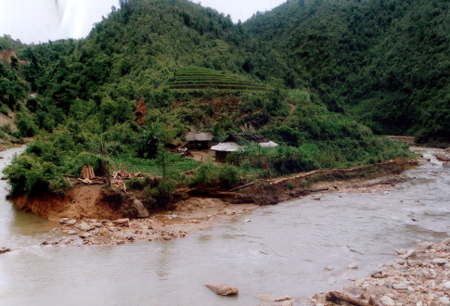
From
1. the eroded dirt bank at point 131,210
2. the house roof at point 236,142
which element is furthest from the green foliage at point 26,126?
the house roof at point 236,142

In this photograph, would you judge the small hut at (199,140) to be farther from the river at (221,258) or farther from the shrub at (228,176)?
the river at (221,258)

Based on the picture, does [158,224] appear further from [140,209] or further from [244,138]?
[244,138]

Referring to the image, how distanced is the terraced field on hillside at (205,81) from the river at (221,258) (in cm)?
1880

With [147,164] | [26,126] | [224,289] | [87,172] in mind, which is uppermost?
[26,126]

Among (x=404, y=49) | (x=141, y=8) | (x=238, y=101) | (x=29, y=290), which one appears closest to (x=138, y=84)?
(x=238, y=101)

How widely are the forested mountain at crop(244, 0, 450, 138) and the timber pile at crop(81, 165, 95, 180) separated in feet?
106

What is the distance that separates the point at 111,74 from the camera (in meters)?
39.7

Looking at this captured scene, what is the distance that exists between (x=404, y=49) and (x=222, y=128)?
42522 millimetres

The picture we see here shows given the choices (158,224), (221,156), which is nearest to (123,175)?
(158,224)

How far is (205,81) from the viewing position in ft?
115

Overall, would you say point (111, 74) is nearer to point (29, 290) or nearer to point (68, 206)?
point (68, 206)

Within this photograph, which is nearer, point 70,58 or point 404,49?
point 70,58

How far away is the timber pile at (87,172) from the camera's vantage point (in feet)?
54.9

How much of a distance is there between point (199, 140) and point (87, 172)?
37.5 feet
